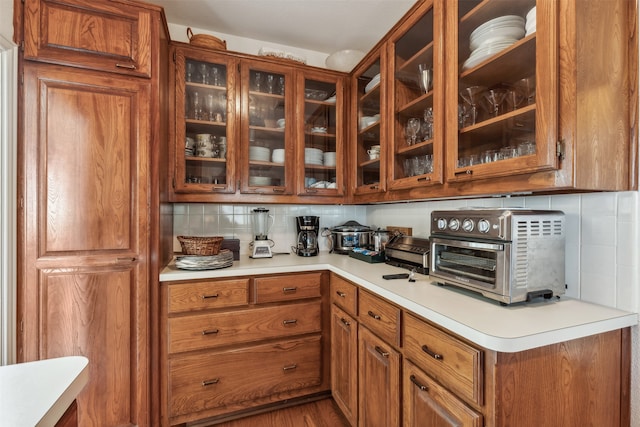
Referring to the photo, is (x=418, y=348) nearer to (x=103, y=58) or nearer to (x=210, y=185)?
(x=210, y=185)

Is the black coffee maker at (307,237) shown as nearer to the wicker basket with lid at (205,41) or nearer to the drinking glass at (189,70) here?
the drinking glass at (189,70)

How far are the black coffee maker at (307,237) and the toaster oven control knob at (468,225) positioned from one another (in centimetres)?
122

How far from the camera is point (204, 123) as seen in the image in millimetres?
1910

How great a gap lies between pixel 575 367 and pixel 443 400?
41 centimetres

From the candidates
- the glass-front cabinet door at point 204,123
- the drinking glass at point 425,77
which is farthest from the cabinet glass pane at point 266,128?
the drinking glass at point 425,77

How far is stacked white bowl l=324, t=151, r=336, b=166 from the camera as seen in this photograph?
2.21 metres

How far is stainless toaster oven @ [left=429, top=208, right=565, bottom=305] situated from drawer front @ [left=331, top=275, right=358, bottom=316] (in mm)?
531

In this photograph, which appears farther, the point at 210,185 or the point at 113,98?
the point at 210,185

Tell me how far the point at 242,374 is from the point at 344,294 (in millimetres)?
768

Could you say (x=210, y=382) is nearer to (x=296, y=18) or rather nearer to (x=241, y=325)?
(x=241, y=325)

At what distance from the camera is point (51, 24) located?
4.48 feet

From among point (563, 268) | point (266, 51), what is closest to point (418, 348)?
point (563, 268)

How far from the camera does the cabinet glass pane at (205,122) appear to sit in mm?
1873

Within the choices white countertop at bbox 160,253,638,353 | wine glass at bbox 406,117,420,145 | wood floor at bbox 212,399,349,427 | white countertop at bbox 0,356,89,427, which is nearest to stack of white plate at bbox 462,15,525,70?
wine glass at bbox 406,117,420,145
